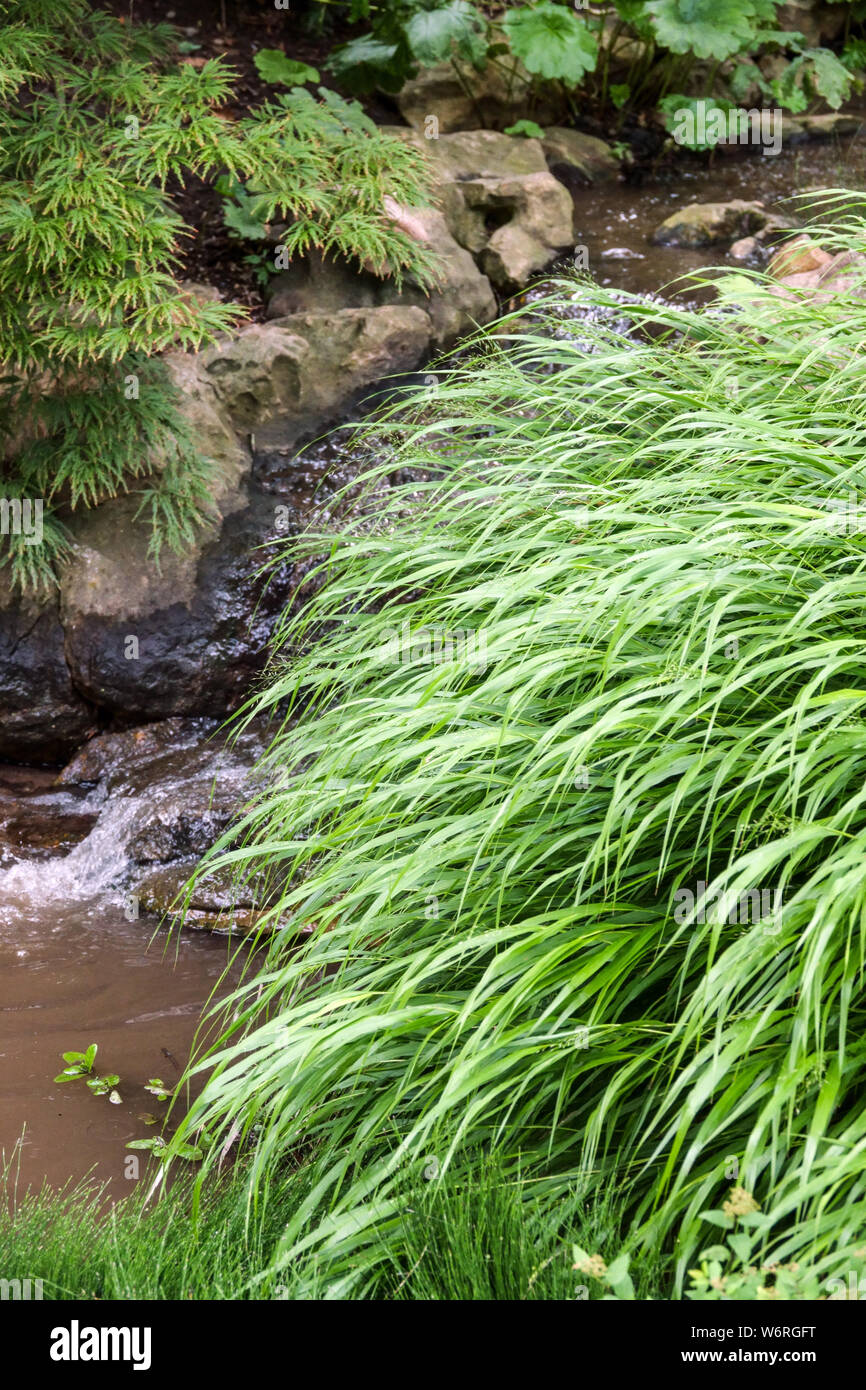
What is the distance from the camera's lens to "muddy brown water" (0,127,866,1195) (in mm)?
2750

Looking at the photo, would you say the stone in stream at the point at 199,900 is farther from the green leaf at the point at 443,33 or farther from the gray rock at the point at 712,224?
the gray rock at the point at 712,224

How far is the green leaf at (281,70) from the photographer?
5957 mm

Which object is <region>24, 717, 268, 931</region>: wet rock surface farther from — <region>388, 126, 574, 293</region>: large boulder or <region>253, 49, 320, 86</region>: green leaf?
<region>253, 49, 320, 86</region>: green leaf

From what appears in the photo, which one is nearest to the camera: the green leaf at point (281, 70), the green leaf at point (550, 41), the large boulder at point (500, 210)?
the large boulder at point (500, 210)

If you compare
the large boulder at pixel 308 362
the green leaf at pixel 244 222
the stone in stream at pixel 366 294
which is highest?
the green leaf at pixel 244 222

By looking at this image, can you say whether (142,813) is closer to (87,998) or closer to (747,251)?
(87,998)

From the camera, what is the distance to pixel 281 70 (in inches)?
236

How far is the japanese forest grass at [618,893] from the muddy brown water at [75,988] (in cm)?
89

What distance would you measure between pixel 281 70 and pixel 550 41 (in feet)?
4.74

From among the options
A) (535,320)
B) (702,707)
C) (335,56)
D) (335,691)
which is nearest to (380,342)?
(535,320)

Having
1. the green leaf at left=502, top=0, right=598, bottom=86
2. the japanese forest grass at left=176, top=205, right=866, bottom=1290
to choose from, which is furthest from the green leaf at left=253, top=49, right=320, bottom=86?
the japanese forest grass at left=176, top=205, right=866, bottom=1290

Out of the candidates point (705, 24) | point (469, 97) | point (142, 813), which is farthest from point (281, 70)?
point (142, 813)

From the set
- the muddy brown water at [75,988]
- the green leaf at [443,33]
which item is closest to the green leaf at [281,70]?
the green leaf at [443,33]
